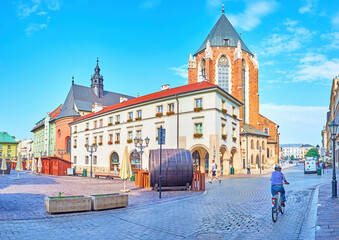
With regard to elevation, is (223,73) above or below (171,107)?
above

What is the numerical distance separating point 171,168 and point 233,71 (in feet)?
119

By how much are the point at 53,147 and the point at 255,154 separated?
4633cm

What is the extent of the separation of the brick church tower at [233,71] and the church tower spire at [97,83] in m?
29.4

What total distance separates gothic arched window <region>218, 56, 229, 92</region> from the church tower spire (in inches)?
1356

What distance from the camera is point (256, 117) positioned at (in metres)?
52.0

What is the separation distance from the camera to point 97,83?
2874 inches

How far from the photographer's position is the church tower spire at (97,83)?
236ft

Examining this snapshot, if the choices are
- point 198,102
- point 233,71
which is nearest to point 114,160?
point 198,102

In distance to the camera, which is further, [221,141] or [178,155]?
[221,141]

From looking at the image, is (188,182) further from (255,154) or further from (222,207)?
(255,154)

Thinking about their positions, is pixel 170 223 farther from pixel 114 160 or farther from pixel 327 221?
pixel 114 160

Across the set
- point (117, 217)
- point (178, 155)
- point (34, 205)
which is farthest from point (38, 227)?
point (178, 155)

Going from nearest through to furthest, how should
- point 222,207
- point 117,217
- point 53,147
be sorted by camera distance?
point 117,217
point 222,207
point 53,147

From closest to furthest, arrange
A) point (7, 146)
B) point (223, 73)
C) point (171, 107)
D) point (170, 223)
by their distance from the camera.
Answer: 1. point (170, 223)
2. point (171, 107)
3. point (223, 73)
4. point (7, 146)
